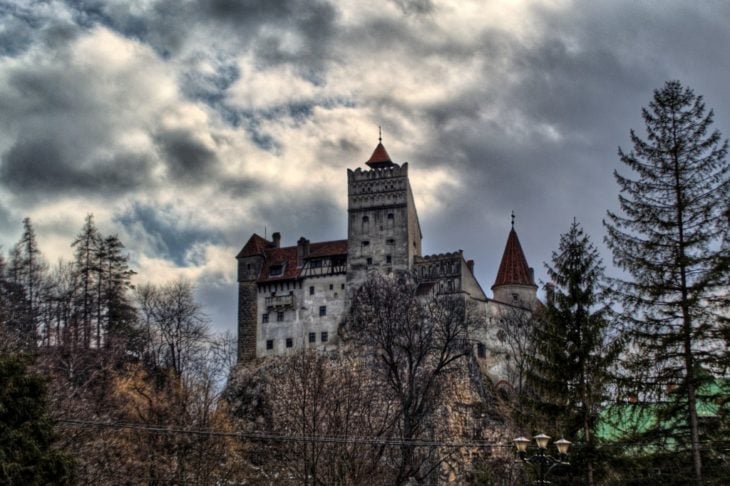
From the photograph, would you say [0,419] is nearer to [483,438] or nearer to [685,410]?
[685,410]

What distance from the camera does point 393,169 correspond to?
70.7m

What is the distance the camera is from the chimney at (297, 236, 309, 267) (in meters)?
71.1

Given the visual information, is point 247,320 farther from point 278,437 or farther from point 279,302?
point 278,437

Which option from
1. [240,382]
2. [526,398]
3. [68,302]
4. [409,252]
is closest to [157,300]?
[68,302]

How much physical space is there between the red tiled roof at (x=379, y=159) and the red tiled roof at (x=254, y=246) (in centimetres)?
1147

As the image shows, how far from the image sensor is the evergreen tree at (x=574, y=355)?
29359 mm

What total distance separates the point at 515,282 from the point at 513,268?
4.28 feet

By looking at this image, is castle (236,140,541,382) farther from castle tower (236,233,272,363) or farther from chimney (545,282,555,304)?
chimney (545,282,555,304)

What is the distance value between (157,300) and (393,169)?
76.8 ft

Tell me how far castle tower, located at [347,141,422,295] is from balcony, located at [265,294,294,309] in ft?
16.3

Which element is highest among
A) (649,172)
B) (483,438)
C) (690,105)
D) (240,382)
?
(690,105)

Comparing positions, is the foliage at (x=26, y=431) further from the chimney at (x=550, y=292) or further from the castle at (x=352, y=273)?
the castle at (x=352, y=273)

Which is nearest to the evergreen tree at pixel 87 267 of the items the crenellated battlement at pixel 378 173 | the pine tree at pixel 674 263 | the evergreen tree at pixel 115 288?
the evergreen tree at pixel 115 288

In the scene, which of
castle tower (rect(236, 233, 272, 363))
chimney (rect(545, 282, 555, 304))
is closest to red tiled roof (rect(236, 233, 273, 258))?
castle tower (rect(236, 233, 272, 363))
